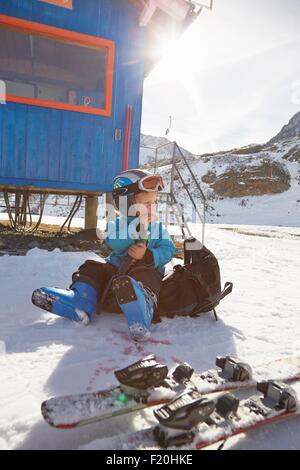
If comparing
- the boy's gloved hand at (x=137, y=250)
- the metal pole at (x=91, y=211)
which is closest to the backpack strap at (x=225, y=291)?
the boy's gloved hand at (x=137, y=250)

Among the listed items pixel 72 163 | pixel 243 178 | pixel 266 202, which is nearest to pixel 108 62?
pixel 72 163

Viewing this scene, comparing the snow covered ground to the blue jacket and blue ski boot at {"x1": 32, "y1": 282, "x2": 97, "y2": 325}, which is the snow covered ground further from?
the blue jacket

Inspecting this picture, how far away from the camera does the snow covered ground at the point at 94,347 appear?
1.32 metres

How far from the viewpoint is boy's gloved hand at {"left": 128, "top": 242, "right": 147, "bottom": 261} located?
8.34 ft

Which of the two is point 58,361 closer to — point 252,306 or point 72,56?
point 252,306

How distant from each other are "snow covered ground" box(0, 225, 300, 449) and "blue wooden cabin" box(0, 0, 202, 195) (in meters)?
2.46

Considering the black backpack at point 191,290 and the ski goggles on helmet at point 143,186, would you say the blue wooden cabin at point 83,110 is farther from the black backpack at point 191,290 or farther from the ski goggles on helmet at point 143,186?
the black backpack at point 191,290

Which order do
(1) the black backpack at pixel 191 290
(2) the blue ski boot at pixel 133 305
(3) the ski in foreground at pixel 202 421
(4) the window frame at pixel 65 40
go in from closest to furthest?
(3) the ski in foreground at pixel 202 421 → (2) the blue ski boot at pixel 133 305 → (1) the black backpack at pixel 191 290 → (4) the window frame at pixel 65 40

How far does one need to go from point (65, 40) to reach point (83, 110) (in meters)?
1.21

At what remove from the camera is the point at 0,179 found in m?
5.95

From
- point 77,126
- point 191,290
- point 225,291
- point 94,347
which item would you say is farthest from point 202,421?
point 77,126

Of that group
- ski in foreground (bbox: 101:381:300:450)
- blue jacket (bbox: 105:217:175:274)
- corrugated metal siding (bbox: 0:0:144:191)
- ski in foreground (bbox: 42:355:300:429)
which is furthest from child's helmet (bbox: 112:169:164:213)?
corrugated metal siding (bbox: 0:0:144:191)

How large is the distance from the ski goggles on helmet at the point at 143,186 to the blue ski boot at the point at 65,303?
34.3 inches

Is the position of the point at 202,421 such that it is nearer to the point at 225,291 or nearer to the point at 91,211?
the point at 225,291
